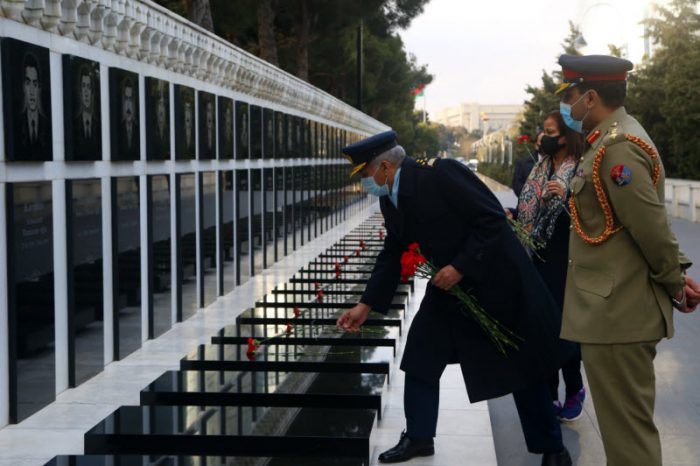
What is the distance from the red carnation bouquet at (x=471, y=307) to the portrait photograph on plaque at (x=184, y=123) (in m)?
5.98

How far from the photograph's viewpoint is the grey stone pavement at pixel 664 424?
6297mm

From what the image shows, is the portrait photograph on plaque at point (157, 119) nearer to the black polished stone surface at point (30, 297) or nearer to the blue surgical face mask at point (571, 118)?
the black polished stone surface at point (30, 297)

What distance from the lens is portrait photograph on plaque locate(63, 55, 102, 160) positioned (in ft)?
26.2

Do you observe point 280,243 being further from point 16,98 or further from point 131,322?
point 16,98

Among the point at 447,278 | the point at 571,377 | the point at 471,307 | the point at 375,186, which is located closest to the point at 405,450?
the point at 471,307

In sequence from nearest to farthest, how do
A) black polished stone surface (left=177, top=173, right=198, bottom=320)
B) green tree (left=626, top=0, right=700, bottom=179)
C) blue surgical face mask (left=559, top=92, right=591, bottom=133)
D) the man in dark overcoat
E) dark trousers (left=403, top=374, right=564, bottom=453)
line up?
blue surgical face mask (left=559, top=92, right=591, bottom=133) → the man in dark overcoat → dark trousers (left=403, top=374, right=564, bottom=453) → black polished stone surface (left=177, top=173, right=198, bottom=320) → green tree (left=626, top=0, right=700, bottom=179)

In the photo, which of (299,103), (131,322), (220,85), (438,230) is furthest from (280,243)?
(438,230)

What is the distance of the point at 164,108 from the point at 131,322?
7.16ft

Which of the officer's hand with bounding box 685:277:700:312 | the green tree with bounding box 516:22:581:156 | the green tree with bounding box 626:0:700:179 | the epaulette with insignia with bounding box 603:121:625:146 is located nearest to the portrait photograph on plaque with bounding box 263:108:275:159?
the epaulette with insignia with bounding box 603:121:625:146

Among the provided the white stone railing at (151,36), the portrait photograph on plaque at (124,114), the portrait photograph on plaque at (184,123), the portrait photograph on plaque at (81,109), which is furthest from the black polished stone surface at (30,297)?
the portrait photograph on plaque at (184,123)

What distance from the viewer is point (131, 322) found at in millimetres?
9492

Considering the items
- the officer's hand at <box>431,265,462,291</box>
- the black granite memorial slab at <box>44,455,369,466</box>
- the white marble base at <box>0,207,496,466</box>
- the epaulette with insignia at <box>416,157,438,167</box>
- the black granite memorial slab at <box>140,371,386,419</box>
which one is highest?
the epaulette with insignia at <box>416,157,438,167</box>

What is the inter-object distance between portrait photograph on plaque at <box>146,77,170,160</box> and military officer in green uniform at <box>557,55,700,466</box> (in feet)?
20.3

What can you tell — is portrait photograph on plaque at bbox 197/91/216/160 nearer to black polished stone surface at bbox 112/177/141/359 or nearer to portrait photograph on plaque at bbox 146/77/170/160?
portrait photograph on plaque at bbox 146/77/170/160
